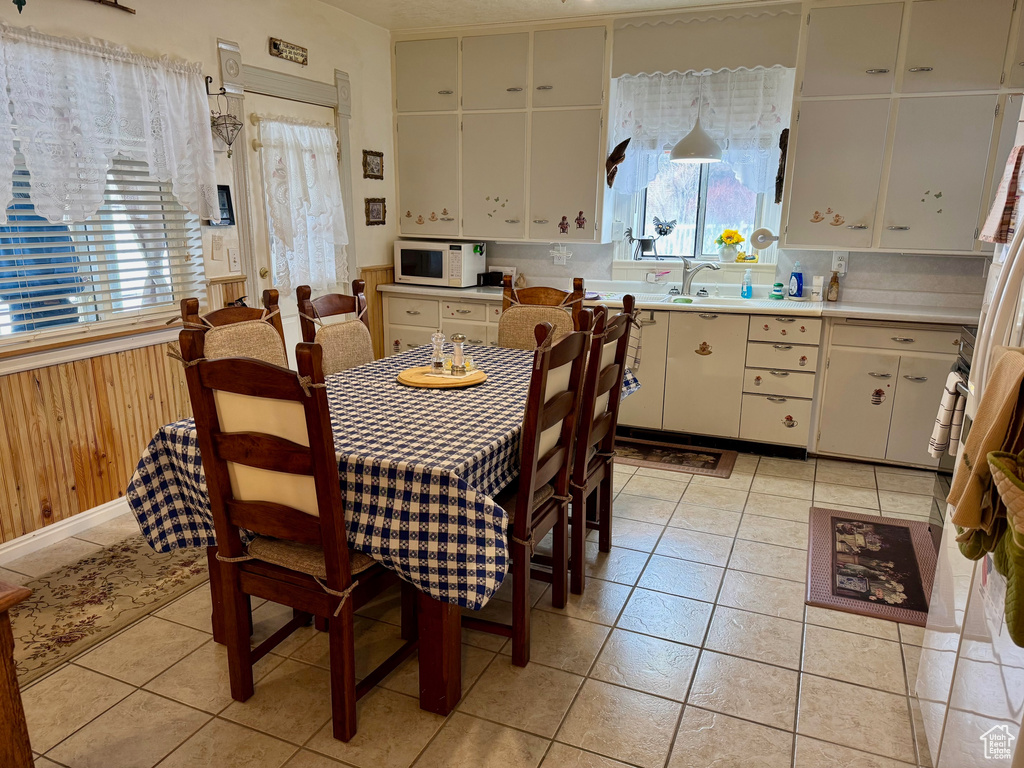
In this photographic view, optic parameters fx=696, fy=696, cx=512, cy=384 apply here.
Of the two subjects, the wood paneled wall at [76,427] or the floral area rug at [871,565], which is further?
the wood paneled wall at [76,427]

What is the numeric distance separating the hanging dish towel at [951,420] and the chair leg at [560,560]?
1257 millimetres

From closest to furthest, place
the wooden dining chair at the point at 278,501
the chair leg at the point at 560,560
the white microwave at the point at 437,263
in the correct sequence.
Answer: the wooden dining chair at the point at 278,501, the chair leg at the point at 560,560, the white microwave at the point at 437,263

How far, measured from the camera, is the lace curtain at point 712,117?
427 centimetres

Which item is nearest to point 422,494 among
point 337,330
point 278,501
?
point 278,501

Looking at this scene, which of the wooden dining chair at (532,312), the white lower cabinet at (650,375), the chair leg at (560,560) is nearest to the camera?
the chair leg at (560,560)

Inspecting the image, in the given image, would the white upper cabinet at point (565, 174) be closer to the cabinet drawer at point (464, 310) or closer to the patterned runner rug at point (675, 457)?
the cabinet drawer at point (464, 310)

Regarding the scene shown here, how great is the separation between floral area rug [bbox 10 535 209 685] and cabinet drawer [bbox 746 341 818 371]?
3.08 meters

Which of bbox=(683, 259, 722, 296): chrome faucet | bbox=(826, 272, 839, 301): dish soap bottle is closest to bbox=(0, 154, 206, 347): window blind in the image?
bbox=(683, 259, 722, 296): chrome faucet

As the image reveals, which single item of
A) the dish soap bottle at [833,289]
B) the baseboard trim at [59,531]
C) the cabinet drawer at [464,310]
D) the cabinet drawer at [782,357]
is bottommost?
the baseboard trim at [59,531]

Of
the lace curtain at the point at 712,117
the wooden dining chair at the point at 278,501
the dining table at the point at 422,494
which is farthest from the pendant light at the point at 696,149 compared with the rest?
the wooden dining chair at the point at 278,501

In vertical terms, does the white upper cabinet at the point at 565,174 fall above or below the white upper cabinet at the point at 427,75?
below

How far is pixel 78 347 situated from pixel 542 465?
2.22 metres

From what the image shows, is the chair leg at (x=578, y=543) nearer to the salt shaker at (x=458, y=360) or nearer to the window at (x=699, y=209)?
the salt shaker at (x=458, y=360)

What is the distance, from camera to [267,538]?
2.01m
